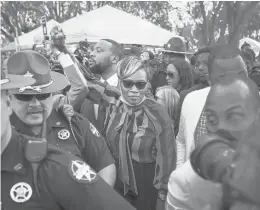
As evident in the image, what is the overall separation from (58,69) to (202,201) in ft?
11.9

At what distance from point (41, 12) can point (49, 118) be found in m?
30.0

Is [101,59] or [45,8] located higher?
[101,59]

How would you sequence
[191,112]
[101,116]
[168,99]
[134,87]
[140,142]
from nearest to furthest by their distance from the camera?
[191,112] < [140,142] < [134,87] < [101,116] < [168,99]

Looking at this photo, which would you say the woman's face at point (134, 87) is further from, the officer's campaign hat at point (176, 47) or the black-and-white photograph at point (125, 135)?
the officer's campaign hat at point (176, 47)

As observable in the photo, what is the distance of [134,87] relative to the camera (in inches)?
146

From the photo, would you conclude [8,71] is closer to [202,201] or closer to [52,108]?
[52,108]

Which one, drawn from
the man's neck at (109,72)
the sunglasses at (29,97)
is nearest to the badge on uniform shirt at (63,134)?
the sunglasses at (29,97)

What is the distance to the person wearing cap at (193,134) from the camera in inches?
52.6

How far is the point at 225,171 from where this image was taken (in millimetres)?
1095

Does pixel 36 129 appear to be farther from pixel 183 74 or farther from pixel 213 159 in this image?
pixel 183 74

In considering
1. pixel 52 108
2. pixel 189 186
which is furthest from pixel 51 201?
pixel 52 108

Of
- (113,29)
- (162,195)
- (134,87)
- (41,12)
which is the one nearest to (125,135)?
(134,87)

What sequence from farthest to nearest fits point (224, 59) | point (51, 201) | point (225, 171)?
point (224, 59)
point (51, 201)
point (225, 171)

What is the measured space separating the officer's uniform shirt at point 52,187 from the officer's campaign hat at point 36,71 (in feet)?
2.94
